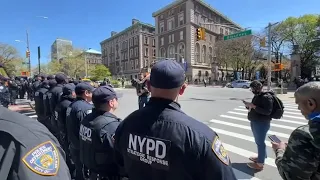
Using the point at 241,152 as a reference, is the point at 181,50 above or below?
above

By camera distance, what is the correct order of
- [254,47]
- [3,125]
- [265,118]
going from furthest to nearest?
[254,47] → [265,118] → [3,125]

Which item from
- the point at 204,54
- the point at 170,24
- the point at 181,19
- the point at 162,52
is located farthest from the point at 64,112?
the point at 162,52

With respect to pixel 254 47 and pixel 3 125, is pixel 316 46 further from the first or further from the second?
pixel 3 125

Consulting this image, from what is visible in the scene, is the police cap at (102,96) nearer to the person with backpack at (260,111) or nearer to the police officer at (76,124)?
the police officer at (76,124)

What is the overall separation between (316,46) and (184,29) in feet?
101

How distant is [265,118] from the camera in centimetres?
478

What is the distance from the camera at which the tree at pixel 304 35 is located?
4506 centimetres

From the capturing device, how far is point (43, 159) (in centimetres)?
98

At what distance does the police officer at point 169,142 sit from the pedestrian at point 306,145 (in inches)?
27.4

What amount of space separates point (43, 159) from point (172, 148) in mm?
866

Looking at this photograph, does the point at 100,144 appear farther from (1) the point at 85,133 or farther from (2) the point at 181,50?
(2) the point at 181,50

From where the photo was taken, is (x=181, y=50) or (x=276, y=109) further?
(x=181, y=50)

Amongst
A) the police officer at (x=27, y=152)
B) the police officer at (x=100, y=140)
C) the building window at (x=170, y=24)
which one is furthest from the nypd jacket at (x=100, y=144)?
the building window at (x=170, y=24)

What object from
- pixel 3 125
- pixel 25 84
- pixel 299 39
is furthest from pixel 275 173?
pixel 299 39
